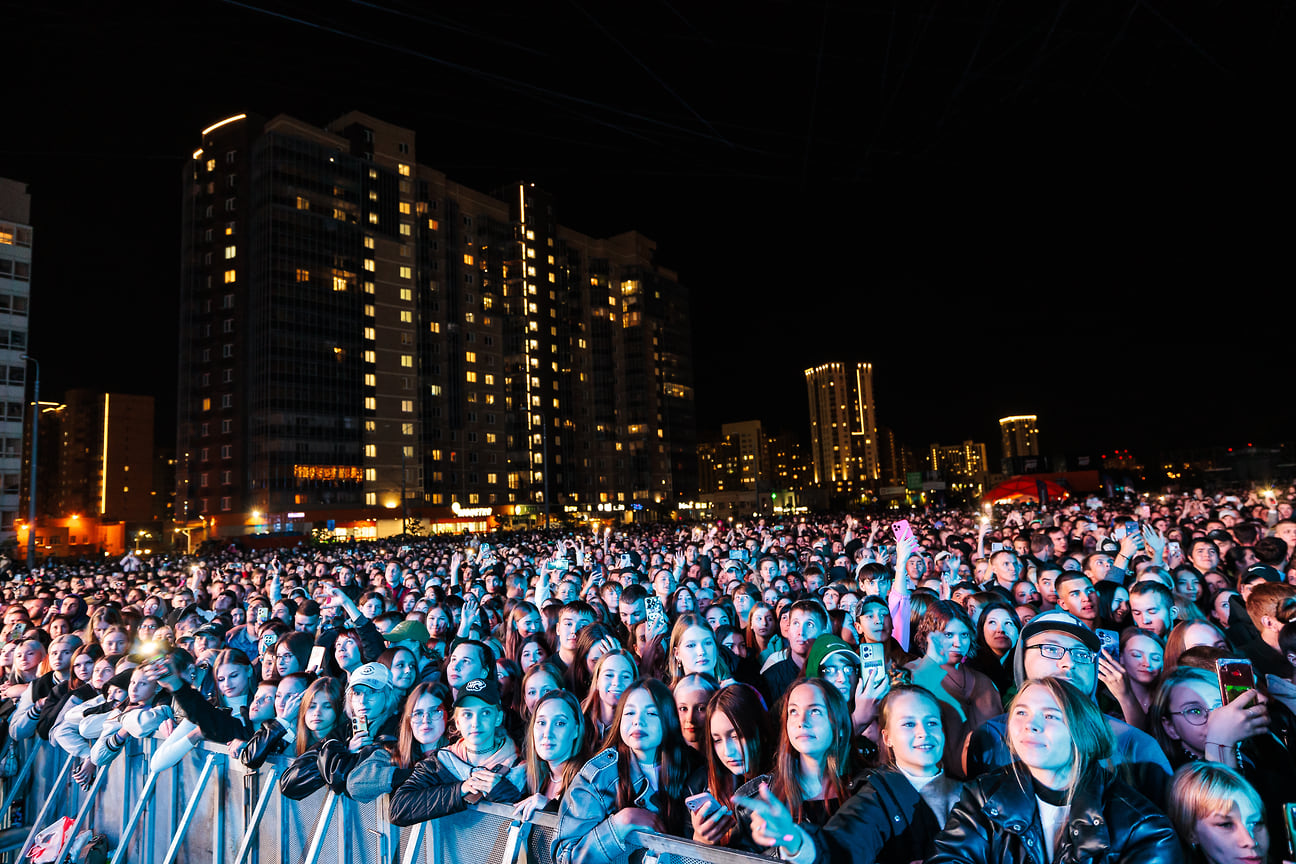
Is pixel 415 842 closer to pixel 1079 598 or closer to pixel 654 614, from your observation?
pixel 654 614

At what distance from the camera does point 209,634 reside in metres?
8.76

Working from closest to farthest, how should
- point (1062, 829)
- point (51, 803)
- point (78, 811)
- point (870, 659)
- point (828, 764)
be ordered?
point (1062, 829)
point (828, 764)
point (870, 659)
point (78, 811)
point (51, 803)

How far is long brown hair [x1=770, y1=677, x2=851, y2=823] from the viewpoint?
372 cm

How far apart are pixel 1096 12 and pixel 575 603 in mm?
9262

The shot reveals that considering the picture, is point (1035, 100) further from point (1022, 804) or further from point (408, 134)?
point (408, 134)

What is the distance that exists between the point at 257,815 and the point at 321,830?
756 mm

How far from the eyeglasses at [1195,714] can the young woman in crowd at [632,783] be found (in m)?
2.61

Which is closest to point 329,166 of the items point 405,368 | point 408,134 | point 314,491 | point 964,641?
point 408,134

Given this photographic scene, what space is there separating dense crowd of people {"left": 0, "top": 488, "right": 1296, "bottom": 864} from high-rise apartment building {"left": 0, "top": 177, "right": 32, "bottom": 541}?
62.4m

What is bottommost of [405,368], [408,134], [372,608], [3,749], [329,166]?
[3,749]

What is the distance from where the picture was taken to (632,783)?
13.7ft

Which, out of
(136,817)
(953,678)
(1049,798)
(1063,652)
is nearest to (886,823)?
(1049,798)

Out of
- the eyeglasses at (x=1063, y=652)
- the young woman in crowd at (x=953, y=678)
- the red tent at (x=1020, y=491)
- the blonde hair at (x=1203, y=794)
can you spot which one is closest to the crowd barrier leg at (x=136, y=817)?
the young woman in crowd at (x=953, y=678)

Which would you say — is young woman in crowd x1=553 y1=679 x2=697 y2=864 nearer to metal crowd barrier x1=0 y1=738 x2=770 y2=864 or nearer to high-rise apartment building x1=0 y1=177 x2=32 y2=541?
metal crowd barrier x1=0 y1=738 x2=770 y2=864
